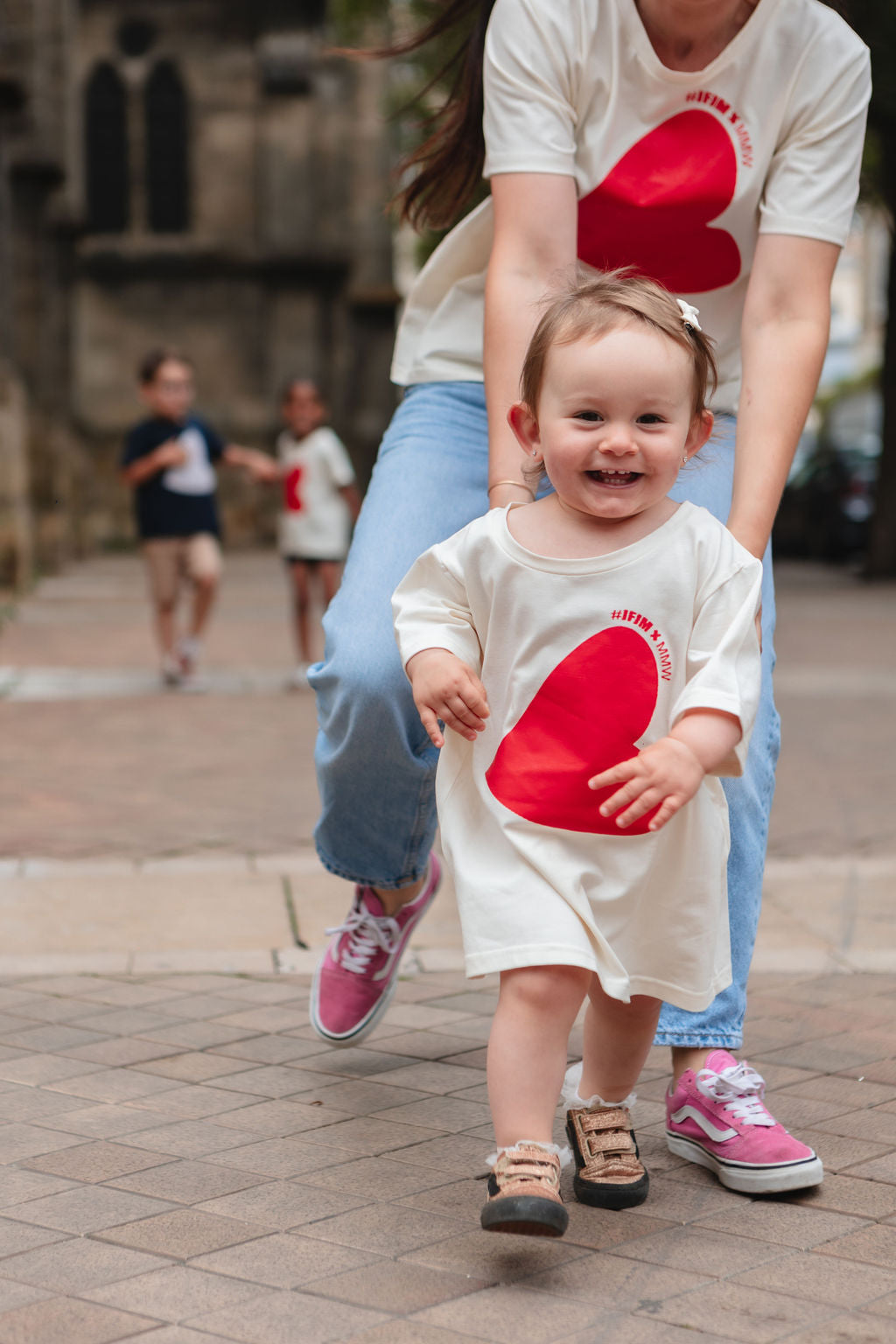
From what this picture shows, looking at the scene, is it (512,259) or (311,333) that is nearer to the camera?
(512,259)

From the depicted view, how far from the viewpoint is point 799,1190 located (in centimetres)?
264

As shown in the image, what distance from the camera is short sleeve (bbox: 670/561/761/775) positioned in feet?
7.59

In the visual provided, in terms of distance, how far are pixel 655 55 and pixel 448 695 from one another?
116 cm

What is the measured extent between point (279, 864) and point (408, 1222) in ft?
8.30

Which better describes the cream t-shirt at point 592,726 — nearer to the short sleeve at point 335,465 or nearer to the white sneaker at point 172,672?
the white sneaker at point 172,672

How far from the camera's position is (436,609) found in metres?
2.46

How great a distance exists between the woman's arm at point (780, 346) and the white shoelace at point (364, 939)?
1016 mm

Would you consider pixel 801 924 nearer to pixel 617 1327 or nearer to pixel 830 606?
pixel 617 1327

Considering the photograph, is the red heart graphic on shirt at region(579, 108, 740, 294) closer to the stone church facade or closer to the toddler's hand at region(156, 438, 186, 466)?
the toddler's hand at region(156, 438, 186, 466)

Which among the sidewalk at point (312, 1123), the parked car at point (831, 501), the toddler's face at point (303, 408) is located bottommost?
the parked car at point (831, 501)

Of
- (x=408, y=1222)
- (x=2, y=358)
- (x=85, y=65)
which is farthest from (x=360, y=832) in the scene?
(x=85, y=65)

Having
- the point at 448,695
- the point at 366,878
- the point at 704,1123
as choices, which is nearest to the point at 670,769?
the point at 448,695

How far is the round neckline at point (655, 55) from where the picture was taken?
9.25ft

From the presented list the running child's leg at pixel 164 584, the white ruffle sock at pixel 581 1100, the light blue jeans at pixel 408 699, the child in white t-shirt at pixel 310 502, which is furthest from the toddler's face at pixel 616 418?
the running child's leg at pixel 164 584
